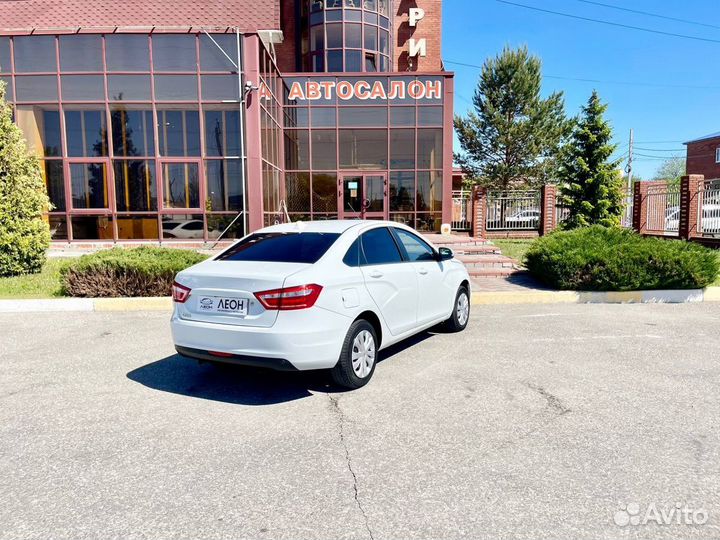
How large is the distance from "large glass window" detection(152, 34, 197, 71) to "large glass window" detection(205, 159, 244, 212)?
125 inches

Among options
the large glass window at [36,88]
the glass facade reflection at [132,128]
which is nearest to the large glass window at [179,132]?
the glass facade reflection at [132,128]

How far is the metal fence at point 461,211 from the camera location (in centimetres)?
2206

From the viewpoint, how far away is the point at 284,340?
4.17 metres

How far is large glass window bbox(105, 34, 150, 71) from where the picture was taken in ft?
54.2

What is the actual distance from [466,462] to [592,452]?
0.87m

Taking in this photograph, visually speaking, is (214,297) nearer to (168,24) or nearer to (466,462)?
(466,462)

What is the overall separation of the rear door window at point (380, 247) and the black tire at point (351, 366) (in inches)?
29.2

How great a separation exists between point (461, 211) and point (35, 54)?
54.2 feet

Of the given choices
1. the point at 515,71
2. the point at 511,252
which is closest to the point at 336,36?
the point at 511,252

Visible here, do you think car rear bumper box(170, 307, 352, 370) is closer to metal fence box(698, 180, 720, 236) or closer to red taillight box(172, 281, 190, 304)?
red taillight box(172, 281, 190, 304)

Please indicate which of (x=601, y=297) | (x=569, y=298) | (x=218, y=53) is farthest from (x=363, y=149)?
(x=601, y=297)

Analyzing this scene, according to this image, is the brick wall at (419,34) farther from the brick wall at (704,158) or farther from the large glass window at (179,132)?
the brick wall at (704,158)

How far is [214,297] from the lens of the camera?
4.51 metres
